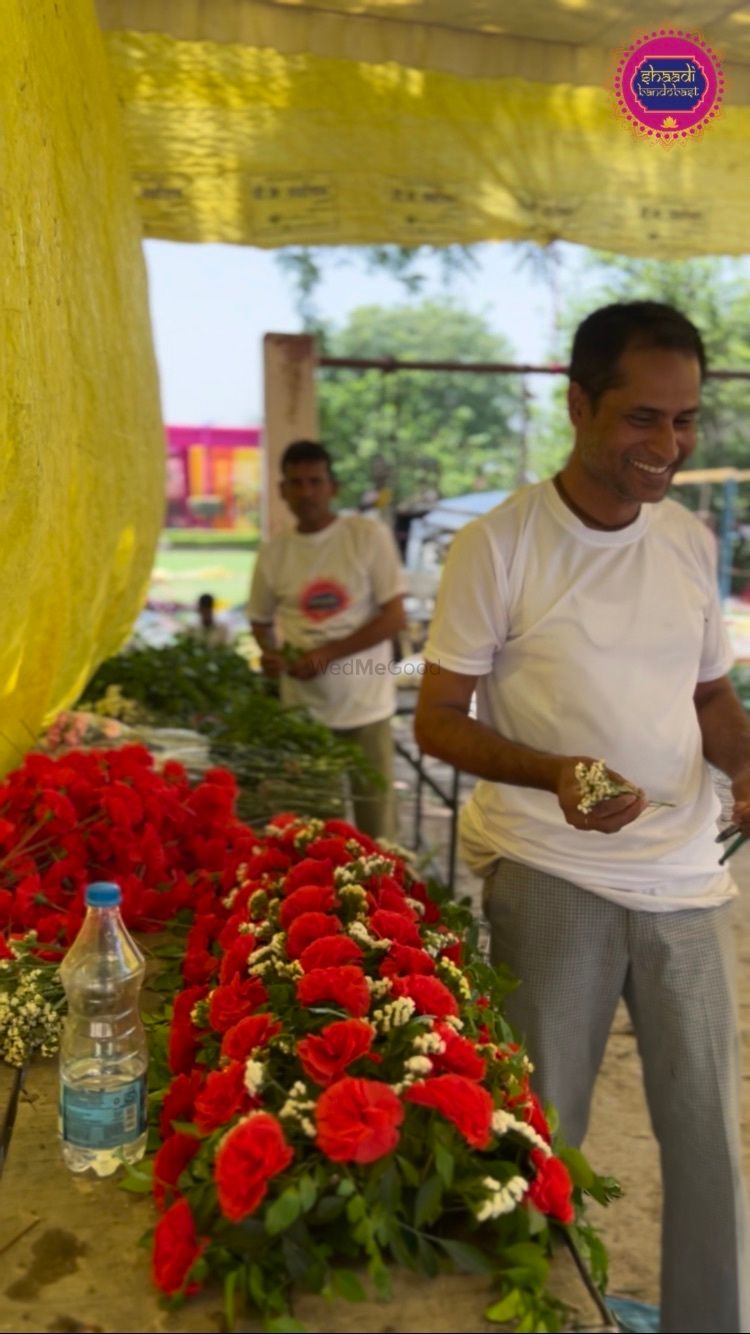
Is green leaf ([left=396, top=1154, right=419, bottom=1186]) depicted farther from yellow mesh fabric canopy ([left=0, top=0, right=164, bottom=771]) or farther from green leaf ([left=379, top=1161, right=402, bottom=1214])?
yellow mesh fabric canopy ([left=0, top=0, right=164, bottom=771])

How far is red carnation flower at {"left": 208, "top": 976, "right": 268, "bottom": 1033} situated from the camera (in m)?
1.53

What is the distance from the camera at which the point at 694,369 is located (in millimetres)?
2160

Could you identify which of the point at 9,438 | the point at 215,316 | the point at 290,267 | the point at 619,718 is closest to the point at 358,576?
the point at 619,718

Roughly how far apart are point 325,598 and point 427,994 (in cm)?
340

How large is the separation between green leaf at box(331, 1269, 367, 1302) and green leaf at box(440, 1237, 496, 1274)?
0.09 meters

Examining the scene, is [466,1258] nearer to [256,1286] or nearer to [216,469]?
[256,1286]

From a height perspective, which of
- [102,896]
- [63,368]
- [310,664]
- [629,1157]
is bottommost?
[629,1157]

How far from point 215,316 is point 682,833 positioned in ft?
56.8

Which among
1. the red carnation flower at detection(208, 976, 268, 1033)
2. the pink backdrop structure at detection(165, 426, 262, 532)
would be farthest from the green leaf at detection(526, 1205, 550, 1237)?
the pink backdrop structure at detection(165, 426, 262, 532)

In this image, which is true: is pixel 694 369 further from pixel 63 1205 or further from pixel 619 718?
pixel 63 1205

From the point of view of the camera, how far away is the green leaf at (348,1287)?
1140 millimetres

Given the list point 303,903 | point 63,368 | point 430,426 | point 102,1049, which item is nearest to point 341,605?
point 63,368

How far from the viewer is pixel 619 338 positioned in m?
A: 2.15
